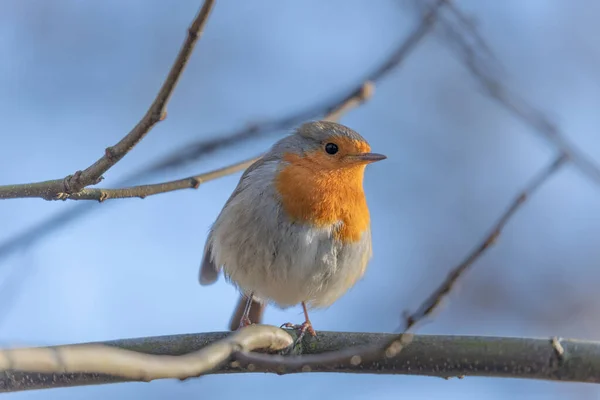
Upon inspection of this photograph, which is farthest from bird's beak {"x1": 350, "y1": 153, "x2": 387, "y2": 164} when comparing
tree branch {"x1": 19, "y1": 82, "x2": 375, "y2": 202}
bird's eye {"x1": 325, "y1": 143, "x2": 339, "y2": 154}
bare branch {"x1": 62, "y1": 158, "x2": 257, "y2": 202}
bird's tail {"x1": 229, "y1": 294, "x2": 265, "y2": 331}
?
bird's tail {"x1": 229, "y1": 294, "x2": 265, "y2": 331}

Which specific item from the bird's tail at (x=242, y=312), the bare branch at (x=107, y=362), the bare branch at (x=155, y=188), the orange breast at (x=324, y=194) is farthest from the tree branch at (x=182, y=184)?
the bird's tail at (x=242, y=312)

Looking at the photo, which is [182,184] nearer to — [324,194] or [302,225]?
[302,225]

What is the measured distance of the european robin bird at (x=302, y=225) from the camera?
454 centimetres

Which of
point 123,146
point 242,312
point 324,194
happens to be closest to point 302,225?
point 324,194

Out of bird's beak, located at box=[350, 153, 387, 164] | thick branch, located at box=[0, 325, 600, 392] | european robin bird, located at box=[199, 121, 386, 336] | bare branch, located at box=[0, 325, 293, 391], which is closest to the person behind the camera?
bare branch, located at box=[0, 325, 293, 391]

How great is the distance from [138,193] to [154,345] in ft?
2.14

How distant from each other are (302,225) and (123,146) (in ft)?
6.44

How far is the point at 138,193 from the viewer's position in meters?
3.27

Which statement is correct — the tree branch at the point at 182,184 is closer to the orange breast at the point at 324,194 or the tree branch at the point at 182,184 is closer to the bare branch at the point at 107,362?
the orange breast at the point at 324,194

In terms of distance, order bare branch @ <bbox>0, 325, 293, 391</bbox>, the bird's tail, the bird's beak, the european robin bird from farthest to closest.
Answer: the bird's tail → the bird's beak → the european robin bird → bare branch @ <bbox>0, 325, 293, 391</bbox>

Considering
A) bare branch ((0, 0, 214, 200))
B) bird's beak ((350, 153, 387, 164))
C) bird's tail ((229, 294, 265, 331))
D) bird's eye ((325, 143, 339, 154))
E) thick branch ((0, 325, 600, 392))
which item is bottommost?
thick branch ((0, 325, 600, 392))

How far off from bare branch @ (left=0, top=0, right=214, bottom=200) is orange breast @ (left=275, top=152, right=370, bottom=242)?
6.21 ft

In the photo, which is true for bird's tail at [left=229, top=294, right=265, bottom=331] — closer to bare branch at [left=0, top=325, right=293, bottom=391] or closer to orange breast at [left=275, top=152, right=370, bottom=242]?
orange breast at [left=275, top=152, right=370, bottom=242]

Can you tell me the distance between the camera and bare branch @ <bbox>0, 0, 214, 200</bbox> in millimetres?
2453
